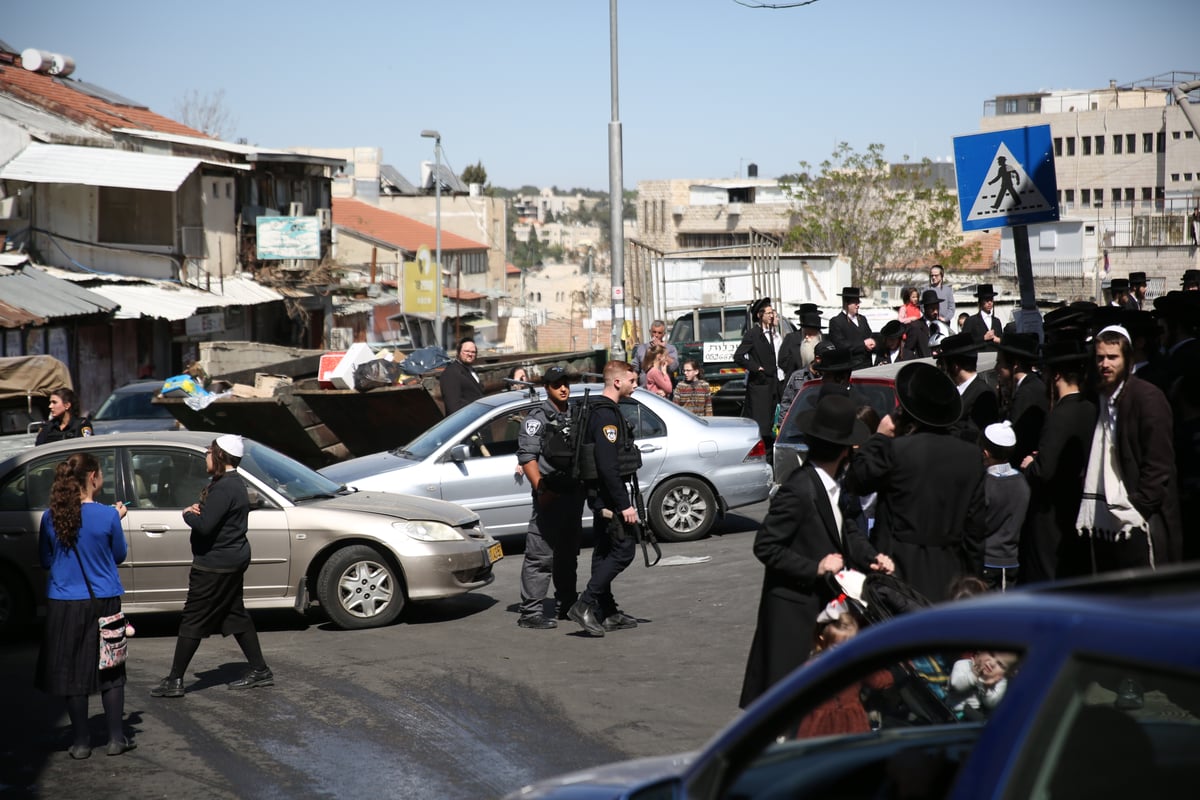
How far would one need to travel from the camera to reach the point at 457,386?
1495cm

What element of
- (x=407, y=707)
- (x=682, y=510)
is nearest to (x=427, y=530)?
(x=407, y=707)

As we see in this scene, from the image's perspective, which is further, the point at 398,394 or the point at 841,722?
the point at 398,394

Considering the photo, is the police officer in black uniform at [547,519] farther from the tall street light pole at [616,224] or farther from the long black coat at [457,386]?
the tall street light pole at [616,224]

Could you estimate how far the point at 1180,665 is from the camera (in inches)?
71.2

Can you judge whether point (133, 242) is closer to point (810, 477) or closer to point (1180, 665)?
point (810, 477)

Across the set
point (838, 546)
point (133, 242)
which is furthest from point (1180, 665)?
point (133, 242)

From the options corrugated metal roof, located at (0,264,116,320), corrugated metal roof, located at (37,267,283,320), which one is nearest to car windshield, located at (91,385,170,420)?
corrugated metal roof, located at (0,264,116,320)

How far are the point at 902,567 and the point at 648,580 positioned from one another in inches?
213

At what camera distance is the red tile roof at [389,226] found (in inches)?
2832

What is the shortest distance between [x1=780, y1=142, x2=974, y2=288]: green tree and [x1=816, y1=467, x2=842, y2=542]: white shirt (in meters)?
44.3

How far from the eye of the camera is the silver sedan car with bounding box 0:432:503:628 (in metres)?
9.33

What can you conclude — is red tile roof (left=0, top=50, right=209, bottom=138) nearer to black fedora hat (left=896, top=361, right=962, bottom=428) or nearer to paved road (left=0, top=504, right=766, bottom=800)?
paved road (left=0, top=504, right=766, bottom=800)

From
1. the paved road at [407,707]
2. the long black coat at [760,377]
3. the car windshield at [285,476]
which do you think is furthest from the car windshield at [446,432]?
the long black coat at [760,377]

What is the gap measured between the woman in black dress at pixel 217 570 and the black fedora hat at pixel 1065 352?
193 inches
